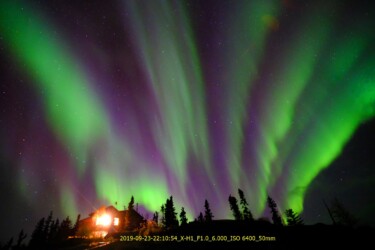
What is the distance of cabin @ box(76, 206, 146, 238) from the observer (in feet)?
157

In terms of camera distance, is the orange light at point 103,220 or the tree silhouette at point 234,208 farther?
the tree silhouette at point 234,208

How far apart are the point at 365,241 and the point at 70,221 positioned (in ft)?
352

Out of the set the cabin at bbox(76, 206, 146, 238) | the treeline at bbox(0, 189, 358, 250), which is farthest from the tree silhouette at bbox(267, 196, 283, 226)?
the cabin at bbox(76, 206, 146, 238)

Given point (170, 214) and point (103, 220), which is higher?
point (170, 214)

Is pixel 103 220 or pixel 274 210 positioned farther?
pixel 274 210

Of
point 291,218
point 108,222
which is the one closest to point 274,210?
point 291,218

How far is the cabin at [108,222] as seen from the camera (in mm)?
47903

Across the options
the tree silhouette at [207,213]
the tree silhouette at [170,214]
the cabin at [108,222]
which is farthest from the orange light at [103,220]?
the tree silhouette at [207,213]

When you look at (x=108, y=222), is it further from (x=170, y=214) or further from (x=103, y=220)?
(x=170, y=214)

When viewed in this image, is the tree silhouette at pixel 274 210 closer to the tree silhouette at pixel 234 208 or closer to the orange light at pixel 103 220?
the tree silhouette at pixel 234 208

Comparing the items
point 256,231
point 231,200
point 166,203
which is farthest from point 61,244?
point 231,200

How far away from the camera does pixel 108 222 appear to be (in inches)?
1938

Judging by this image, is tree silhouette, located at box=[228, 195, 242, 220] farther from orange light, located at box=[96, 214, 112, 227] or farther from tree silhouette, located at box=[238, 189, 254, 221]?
orange light, located at box=[96, 214, 112, 227]

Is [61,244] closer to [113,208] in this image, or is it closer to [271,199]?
[113,208]
